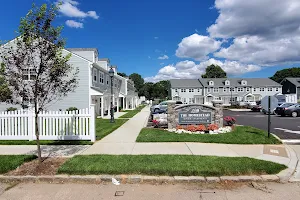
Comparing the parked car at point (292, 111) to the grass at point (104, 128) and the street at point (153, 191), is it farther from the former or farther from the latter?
the street at point (153, 191)

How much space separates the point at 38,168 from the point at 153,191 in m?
3.24

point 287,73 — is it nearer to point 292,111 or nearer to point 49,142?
point 292,111

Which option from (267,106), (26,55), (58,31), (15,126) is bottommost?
(15,126)

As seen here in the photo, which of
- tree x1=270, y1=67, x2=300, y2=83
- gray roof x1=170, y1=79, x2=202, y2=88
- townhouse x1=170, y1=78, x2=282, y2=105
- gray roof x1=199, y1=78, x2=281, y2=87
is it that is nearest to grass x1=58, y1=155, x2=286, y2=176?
townhouse x1=170, y1=78, x2=282, y2=105

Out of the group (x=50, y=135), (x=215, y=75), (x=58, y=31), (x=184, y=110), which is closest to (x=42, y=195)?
(x=58, y=31)

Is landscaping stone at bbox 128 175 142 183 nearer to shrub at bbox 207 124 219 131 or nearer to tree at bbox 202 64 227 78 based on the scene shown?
shrub at bbox 207 124 219 131

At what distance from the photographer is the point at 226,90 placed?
63219 millimetres

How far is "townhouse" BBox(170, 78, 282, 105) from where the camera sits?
62.3m

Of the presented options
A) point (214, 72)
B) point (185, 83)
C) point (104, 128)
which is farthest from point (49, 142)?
point (214, 72)

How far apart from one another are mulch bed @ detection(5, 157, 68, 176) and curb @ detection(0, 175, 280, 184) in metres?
0.21

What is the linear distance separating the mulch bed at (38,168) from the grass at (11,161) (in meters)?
0.14

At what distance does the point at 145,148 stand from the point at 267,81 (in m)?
65.4

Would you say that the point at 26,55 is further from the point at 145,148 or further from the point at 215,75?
the point at 215,75

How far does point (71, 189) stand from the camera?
4934 mm
